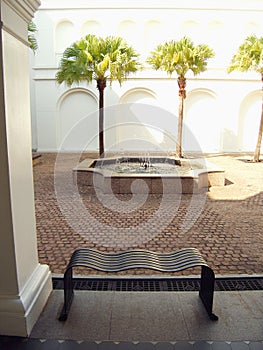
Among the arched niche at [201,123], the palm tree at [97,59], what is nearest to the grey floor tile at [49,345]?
the palm tree at [97,59]

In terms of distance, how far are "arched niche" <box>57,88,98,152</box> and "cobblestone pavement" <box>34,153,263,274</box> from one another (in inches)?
334

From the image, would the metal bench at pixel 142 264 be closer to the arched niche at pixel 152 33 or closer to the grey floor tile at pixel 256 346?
the grey floor tile at pixel 256 346

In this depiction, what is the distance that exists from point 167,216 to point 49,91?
12.7 meters

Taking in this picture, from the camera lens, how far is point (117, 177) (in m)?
7.34

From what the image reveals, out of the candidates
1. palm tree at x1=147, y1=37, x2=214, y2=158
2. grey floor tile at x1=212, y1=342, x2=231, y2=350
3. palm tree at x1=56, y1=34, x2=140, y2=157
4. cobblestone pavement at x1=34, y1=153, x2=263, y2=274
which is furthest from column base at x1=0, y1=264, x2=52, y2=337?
palm tree at x1=147, y1=37, x2=214, y2=158

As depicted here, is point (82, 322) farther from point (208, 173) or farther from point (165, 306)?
point (208, 173)

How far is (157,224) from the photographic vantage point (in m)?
5.46

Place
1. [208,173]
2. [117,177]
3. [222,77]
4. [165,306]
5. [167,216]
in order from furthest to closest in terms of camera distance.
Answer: [222,77] < [208,173] < [117,177] < [167,216] < [165,306]

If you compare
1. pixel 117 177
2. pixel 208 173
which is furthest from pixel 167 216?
pixel 208 173

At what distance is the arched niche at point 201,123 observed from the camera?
1683cm

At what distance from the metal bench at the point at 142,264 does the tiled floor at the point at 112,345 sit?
29 cm

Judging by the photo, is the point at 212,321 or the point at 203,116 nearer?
the point at 212,321

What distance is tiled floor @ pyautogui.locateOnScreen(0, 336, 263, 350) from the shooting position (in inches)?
89.0

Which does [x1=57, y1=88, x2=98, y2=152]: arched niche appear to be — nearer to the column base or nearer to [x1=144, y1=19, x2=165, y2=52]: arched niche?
[x1=144, y1=19, x2=165, y2=52]: arched niche
